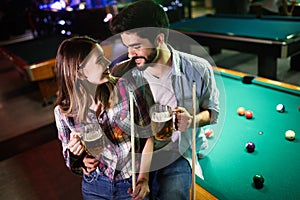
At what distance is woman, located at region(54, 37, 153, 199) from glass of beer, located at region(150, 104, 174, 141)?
3 centimetres

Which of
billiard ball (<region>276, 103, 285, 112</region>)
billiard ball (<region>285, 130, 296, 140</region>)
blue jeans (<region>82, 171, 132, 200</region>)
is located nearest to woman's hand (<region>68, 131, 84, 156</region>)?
blue jeans (<region>82, 171, 132, 200</region>)

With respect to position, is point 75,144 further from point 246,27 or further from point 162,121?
point 246,27

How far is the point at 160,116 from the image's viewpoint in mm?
1070

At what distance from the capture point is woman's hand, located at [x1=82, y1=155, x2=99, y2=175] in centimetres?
117

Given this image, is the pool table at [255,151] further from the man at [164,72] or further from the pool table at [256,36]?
the pool table at [256,36]

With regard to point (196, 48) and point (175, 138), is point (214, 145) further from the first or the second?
point (196, 48)

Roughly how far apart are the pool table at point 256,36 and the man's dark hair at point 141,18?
206 centimetres

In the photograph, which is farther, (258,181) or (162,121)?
(258,181)

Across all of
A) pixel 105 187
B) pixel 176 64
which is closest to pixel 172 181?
pixel 105 187

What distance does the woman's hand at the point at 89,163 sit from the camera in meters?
1.17

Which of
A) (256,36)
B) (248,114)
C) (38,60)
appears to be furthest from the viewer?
(38,60)

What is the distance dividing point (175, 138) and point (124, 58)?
36 centimetres

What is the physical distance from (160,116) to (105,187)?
45 centimetres

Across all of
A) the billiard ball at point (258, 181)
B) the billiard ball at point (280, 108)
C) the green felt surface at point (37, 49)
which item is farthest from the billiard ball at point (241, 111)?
the green felt surface at point (37, 49)
